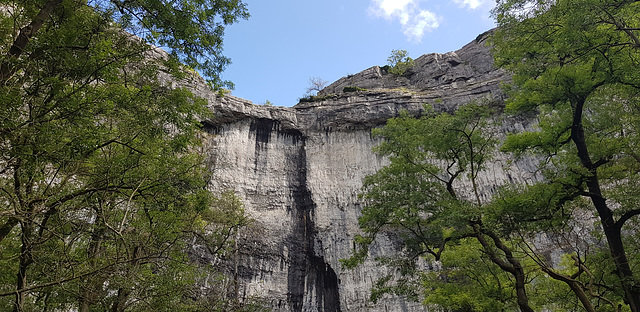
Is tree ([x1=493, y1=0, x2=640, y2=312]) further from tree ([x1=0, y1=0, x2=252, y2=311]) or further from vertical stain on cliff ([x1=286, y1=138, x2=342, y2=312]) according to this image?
vertical stain on cliff ([x1=286, y1=138, x2=342, y2=312])

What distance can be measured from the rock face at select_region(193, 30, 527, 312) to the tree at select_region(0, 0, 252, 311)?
58.5 ft

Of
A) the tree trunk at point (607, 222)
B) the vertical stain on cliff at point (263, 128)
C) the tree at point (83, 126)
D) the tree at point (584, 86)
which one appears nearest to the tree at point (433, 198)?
the tree at point (584, 86)

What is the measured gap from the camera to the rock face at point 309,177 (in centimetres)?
2659

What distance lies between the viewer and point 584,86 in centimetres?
944

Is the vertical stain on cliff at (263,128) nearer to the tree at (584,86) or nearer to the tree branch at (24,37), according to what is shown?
the tree at (584,86)

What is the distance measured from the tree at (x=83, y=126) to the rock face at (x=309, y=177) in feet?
58.5

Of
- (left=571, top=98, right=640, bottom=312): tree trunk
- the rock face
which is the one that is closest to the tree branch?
(left=571, top=98, right=640, bottom=312): tree trunk

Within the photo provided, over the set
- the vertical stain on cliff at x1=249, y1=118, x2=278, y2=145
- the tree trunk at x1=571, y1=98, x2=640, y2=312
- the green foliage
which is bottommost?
the tree trunk at x1=571, y1=98, x2=640, y2=312

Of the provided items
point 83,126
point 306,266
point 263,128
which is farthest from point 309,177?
point 83,126

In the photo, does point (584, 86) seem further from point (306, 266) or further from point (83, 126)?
point (306, 266)

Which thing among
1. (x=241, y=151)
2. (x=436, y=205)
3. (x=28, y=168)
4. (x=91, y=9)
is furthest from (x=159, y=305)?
(x=241, y=151)

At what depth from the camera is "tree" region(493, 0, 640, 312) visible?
343 inches

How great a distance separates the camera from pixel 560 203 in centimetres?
990

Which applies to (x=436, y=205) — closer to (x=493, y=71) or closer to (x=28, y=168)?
(x=28, y=168)
